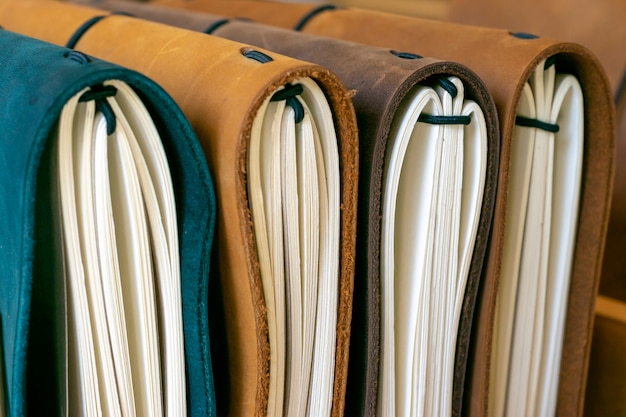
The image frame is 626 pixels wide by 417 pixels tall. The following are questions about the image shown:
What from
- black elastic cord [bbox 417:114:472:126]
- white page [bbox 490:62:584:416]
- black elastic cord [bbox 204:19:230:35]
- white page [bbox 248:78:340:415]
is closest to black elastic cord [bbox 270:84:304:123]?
white page [bbox 248:78:340:415]

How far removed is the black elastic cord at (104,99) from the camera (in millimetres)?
463

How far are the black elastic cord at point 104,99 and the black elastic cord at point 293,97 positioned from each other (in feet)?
0.39

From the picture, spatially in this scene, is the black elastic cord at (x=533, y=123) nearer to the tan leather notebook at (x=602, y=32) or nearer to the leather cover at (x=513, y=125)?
the leather cover at (x=513, y=125)

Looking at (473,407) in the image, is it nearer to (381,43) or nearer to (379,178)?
(379,178)

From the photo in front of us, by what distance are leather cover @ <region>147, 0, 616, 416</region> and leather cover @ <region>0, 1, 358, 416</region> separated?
0.15 metres

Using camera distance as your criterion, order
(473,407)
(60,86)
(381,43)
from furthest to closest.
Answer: (381,43)
(473,407)
(60,86)

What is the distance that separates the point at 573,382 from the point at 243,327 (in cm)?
42

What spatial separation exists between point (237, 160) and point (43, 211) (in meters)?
0.15

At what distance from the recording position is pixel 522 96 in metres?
0.63

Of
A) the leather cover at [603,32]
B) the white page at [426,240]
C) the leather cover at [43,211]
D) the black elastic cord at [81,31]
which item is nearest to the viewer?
the leather cover at [43,211]

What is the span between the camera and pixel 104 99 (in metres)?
0.47

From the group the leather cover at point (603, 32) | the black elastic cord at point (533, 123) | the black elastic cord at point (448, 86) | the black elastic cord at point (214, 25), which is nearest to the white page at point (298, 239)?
the black elastic cord at point (448, 86)

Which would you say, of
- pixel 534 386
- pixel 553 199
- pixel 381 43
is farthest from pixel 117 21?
pixel 534 386

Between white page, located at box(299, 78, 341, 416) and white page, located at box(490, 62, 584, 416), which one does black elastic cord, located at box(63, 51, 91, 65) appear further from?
white page, located at box(490, 62, 584, 416)
